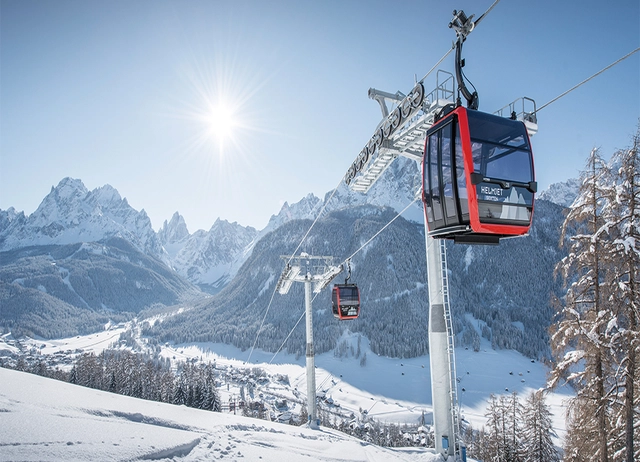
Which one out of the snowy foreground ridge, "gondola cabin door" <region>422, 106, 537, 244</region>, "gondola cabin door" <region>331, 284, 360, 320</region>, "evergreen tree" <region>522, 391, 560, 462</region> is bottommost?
"evergreen tree" <region>522, 391, 560, 462</region>

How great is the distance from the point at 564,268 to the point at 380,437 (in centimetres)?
5129

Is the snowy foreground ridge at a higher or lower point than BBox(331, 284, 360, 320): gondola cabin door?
lower

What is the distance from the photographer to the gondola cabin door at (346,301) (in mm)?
17281

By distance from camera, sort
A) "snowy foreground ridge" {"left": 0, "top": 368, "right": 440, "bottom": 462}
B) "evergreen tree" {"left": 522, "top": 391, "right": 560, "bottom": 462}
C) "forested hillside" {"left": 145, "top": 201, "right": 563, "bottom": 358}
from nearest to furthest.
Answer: "snowy foreground ridge" {"left": 0, "top": 368, "right": 440, "bottom": 462} → "evergreen tree" {"left": 522, "top": 391, "right": 560, "bottom": 462} → "forested hillside" {"left": 145, "top": 201, "right": 563, "bottom": 358}

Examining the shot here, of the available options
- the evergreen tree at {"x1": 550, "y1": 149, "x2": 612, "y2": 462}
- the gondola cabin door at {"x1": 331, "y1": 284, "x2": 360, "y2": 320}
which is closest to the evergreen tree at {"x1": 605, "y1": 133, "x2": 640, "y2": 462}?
the evergreen tree at {"x1": 550, "y1": 149, "x2": 612, "y2": 462}

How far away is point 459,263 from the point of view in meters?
172

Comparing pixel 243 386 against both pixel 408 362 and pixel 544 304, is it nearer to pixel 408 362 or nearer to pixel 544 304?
pixel 408 362

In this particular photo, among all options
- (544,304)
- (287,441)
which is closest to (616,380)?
(287,441)

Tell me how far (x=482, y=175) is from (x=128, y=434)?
240 inches

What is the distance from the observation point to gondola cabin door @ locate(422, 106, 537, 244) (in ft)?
15.9

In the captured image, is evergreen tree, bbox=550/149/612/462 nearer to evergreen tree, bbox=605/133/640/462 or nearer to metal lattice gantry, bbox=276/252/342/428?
evergreen tree, bbox=605/133/640/462

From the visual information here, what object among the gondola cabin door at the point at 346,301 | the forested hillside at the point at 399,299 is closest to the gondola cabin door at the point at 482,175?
the gondola cabin door at the point at 346,301

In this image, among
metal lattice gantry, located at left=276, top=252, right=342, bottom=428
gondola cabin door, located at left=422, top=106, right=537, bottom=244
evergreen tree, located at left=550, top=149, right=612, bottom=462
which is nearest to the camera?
gondola cabin door, located at left=422, top=106, right=537, bottom=244

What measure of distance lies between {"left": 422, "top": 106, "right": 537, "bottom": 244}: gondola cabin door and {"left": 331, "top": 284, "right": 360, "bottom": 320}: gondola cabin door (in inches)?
486
